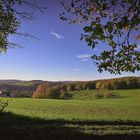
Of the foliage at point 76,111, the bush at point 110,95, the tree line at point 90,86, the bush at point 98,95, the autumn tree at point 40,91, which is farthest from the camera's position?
the autumn tree at point 40,91

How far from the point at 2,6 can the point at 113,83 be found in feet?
313

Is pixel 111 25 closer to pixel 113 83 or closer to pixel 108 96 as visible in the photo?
pixel 108 96

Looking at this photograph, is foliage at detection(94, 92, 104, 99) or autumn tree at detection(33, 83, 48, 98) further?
autumn tree at detection(33, 83, 48, 98)

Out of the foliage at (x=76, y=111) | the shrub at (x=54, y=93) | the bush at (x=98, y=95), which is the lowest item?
the foliage at (x=76, y=111)

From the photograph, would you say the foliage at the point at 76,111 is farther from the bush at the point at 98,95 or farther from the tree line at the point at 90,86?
the tree line at the point at 90,86

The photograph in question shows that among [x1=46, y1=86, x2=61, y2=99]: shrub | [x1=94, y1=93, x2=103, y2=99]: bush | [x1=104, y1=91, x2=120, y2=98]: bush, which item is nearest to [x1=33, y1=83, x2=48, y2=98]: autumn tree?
[x1=46, y1=86, x2=61, y2=99]: shrub

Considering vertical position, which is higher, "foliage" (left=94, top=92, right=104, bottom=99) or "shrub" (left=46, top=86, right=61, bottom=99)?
"shrub" (left=46, top=86, right=61, bottom=99)

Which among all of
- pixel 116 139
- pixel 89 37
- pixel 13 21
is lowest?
pixel 116 139

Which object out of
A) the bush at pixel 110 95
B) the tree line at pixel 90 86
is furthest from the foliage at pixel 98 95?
the tree line at pixel 90 86

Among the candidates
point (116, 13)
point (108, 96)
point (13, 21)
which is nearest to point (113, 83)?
point (108, 96)

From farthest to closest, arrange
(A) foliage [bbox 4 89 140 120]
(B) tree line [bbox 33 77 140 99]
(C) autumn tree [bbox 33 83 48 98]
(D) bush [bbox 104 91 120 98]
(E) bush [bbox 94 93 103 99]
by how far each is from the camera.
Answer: (C) autumn tree [bbox 33 83 48 98]
(B) tree line [bbox 33 77 140 99]
(E) bush [bbox 94 93 103 99]
(D) bush [bbox 104 91 120 98]
(A) foliage [bbox 4 89 140 120]

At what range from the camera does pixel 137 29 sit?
51.6 feet

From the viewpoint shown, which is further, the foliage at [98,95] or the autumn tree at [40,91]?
the autumn tree at [40,91]

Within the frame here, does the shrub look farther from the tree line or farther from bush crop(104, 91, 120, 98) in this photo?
bush crop(104, 91, 120, 98)
